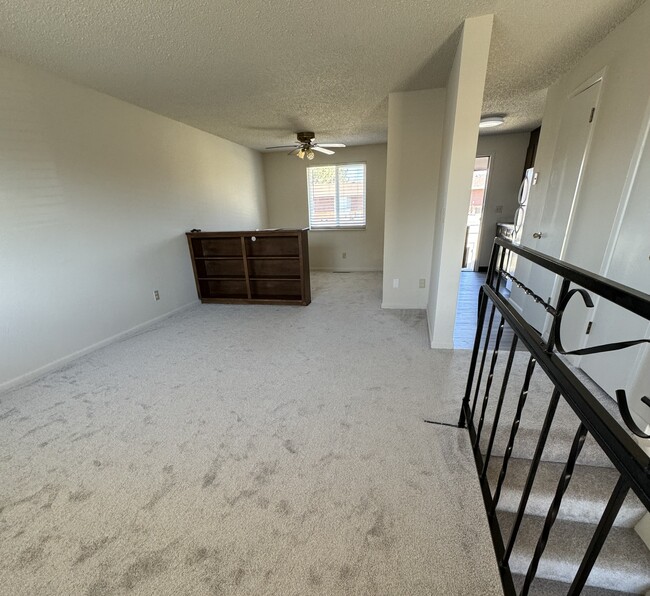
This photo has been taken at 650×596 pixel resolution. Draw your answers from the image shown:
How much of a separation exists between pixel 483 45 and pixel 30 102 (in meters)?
3.39

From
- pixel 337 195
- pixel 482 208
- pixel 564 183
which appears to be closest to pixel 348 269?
pixel 337 195

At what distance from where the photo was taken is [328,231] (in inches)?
235

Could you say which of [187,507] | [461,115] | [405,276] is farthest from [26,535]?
[405,276]

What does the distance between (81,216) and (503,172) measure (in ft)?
19.9

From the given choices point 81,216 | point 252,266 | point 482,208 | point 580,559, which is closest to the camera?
point 580,559

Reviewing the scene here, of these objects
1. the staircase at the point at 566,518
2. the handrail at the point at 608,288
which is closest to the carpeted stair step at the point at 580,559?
the staircase at the point at 566,518

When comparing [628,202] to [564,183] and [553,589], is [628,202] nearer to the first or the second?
[564,183]

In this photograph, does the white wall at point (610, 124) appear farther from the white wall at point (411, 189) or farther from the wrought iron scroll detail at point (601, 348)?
the wrought iron scroll detail at point (601, 348)

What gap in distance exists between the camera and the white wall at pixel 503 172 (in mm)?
4938

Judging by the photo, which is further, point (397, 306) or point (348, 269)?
point (348, 269)

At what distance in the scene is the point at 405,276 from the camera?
12.0ft

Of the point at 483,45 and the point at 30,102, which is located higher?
the point at 483,45

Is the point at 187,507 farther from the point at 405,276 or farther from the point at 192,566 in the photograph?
the point at 405,276

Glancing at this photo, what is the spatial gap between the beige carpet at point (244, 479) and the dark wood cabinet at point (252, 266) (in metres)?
1.59
